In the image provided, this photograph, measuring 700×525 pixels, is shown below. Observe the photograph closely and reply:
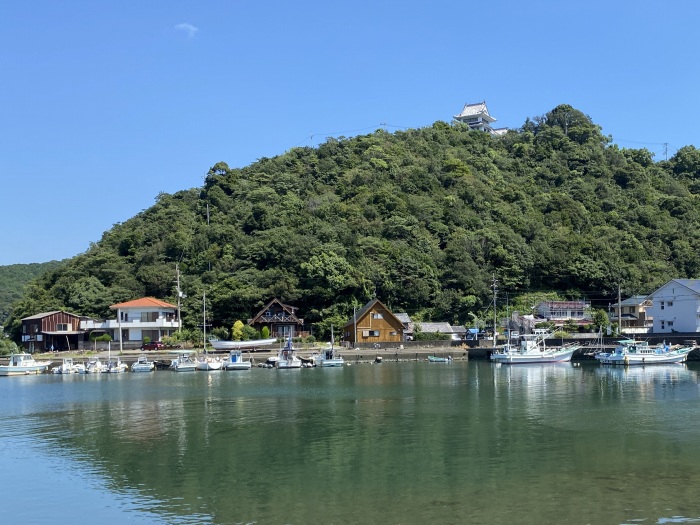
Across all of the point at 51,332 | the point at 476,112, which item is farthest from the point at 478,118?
the point at 51,332

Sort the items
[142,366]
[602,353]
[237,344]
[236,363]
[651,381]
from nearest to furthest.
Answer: [651,381] → [142,366] → [236,363] → [602,353] → [237,344]

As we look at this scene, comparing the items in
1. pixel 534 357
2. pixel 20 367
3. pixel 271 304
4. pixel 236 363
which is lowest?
pixel 534 357

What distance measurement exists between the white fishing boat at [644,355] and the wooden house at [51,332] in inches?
1779

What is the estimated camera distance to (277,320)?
61.5 m

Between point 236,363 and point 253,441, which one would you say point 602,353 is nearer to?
point 236,363

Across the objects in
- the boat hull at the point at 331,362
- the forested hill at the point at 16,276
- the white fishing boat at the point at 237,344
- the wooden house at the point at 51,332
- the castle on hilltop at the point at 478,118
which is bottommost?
the boat hull at the point at 331,362

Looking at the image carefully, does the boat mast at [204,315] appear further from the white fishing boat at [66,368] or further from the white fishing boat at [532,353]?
the white fishing boat at [532,353]

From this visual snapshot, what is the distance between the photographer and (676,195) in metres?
88.3

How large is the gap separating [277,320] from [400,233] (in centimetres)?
1834

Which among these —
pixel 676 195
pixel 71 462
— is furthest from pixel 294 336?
pixel 676 195

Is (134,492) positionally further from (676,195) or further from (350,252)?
(676,195)

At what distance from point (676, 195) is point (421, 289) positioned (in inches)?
1705

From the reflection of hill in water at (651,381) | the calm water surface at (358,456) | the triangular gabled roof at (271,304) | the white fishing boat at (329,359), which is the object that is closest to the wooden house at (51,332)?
the triangular gabled roof at (271,304)

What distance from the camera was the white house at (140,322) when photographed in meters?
61.4
